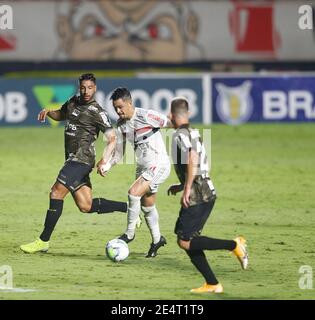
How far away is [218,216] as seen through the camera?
18.7m

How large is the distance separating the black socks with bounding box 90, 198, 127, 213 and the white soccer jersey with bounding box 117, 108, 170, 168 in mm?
1297

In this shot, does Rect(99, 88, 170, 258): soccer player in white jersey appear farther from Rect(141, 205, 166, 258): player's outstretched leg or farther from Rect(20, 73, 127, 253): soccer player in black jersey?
Rect(20, 73, 127, 253): soccer player in black jersey

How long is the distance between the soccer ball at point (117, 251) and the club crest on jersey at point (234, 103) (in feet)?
52.7

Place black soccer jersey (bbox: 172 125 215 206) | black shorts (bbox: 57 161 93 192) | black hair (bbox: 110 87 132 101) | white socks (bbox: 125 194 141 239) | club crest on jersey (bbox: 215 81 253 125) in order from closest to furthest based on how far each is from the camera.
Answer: black soccer jersey (bbox: 172 125 215 206) < black hair (bbox: 110 87 132 101) < white socks (bbox: 125 194 141 239) < black shorts (bbox: 57 161 93 192) < club crest on jersey (bbox: 215 81 253 125)

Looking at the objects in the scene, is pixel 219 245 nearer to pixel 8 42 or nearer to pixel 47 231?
pixel 47 231

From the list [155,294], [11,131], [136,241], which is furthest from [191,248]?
[11,131]

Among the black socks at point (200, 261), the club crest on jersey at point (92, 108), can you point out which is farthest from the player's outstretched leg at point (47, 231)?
the black socks at point (200, 261)

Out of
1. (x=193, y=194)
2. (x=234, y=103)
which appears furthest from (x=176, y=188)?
(x=234, y=103)

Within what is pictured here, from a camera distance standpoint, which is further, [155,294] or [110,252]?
[110,252]

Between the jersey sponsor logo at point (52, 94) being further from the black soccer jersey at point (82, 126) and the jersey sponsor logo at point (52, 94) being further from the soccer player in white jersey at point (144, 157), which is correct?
the soccer player in white jersey at point (144, 157)

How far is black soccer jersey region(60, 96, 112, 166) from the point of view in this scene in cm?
1531

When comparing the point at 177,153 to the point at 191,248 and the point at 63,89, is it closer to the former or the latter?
the point at 191,248

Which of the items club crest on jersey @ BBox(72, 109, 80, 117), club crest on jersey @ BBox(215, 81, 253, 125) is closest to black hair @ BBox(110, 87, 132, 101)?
club crest on jersey @ BBox(72, 109, 80, 117)
